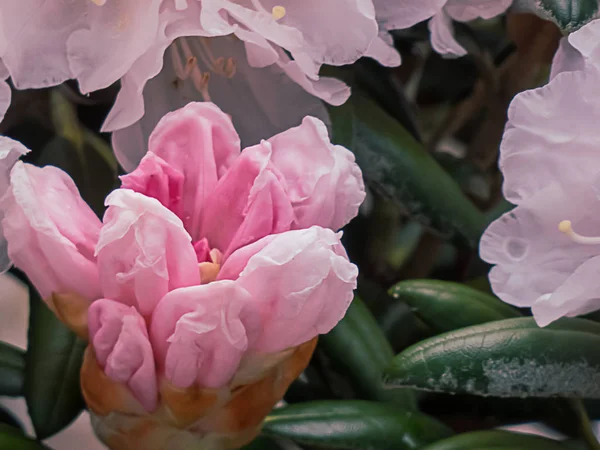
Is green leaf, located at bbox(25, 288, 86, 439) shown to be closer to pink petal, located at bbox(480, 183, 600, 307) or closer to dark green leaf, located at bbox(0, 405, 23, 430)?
dark green leaf, located at bbox(0, 405, 23, 430)

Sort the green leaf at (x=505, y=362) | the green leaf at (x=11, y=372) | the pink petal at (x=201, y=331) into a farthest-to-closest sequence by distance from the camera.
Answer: the green leaf at (x=11, y=372)
the green leaf at (x=505, y=362)
the pink petal at (x=201, y=331)

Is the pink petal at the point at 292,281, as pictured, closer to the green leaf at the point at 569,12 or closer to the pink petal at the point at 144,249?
the pink petal at the point at 144,249

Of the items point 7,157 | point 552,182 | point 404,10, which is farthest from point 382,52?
point 7,157

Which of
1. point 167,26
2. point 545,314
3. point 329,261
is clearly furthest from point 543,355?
→ point 167,26

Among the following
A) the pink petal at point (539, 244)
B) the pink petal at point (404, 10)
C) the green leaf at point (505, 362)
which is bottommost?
the green leaf at point (505, 362)

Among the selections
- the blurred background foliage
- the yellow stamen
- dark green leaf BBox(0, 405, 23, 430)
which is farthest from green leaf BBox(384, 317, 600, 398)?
dark green leaf BBox(0, 405, 23, 430)

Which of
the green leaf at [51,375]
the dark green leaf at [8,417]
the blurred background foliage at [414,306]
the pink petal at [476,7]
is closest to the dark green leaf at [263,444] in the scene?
the blurred background foliage at [414,306]

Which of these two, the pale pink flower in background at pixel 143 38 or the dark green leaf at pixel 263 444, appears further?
the dark green leaf at pixel 263 444
